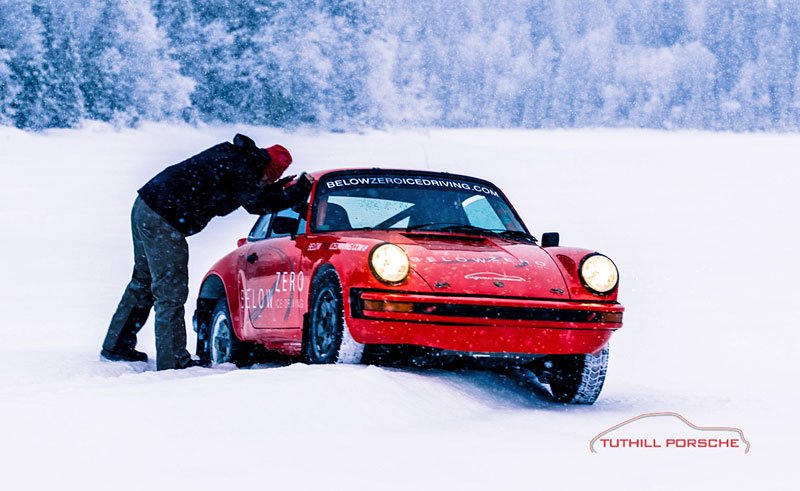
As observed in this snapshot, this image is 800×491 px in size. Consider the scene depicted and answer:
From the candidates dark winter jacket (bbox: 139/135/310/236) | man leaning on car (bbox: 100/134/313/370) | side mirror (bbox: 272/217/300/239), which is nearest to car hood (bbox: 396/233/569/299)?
side mirror (bbox: 272/217/300/239)

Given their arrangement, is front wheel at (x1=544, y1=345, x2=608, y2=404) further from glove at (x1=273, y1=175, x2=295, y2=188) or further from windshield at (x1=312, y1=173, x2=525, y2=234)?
glove at (x1=273, y1=175, x2=295, y2=188)

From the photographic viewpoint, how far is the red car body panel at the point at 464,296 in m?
5.05

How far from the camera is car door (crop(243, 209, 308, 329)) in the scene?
582 cm

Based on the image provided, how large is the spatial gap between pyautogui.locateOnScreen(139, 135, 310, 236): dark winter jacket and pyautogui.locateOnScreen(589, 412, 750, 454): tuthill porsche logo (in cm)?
264

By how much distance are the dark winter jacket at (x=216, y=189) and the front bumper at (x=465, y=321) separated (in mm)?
1327

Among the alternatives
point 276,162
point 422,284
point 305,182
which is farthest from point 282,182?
point 422,284

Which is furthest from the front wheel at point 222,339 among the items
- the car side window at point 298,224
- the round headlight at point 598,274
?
the round headlight at point 598,274

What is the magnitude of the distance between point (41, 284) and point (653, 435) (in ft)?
37.1

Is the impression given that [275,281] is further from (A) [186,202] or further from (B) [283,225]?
(A) [186,202]

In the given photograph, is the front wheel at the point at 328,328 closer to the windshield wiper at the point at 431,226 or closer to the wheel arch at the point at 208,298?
the windshield wiper at the point at 431,226

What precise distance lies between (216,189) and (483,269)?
1991 millimetres

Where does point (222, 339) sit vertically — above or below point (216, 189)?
below

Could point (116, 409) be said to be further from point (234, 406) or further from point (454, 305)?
point (454, 305)

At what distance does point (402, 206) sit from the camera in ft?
20.5
